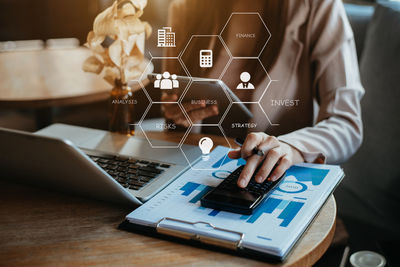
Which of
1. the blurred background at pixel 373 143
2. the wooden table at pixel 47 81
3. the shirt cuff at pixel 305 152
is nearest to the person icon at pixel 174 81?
the shirt cuff at pixel 305 152

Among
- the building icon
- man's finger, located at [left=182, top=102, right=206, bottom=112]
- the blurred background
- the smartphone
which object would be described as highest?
the building icon

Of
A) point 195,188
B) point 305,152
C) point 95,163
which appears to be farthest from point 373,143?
point 95,163

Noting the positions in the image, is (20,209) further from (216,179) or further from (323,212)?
(323,212)

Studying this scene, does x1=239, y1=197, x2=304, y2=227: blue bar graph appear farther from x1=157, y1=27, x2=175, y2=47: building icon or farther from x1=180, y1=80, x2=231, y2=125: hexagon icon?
x1=157, y1=27, x2=175, y2=47: building icon

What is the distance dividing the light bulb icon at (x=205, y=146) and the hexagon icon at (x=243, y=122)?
0.18ft

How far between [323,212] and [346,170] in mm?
736

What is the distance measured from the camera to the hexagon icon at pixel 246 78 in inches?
29.3

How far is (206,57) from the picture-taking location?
2.46 feet

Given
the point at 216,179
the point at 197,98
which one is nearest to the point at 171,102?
the point at 197,98

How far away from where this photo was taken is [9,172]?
721 mm

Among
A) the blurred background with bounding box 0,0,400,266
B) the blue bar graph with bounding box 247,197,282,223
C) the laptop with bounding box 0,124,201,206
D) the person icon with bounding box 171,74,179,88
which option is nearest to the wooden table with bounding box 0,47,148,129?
the blurred background with bounding box 0,0,400,266

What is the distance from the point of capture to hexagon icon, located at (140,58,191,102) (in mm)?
751

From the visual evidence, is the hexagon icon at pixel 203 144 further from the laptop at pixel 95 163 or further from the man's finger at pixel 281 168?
the man's finger at pixel 281 168

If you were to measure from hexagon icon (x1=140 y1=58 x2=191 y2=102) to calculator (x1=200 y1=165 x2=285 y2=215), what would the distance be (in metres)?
0.19
